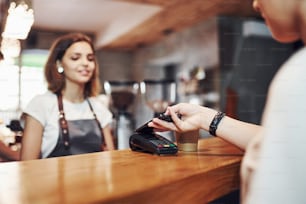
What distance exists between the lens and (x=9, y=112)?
39.6 inches

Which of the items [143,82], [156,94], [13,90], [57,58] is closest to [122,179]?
[13,90]

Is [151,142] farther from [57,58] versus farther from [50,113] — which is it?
[57,58]

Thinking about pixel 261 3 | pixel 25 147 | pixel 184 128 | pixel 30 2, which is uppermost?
pixel 30 2

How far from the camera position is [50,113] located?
3.81ft

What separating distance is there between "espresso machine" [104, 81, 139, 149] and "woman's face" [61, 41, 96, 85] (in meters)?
0.31

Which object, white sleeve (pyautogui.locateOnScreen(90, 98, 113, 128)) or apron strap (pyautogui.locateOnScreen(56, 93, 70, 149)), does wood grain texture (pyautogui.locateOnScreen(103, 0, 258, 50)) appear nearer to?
white sleeve (pyautogui.locateOnScreen(90, 98, 113, 128))

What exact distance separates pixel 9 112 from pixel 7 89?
79 mm

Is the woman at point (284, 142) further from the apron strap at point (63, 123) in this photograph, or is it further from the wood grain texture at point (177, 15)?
the wood grain texture at point (177, 15)

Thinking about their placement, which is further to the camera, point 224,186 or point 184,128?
point 184,128

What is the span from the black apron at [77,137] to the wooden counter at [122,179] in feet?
1.65

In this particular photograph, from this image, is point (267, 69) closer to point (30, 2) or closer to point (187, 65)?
point (187, 65)

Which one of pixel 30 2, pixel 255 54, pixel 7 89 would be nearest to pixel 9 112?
pixel 7 89

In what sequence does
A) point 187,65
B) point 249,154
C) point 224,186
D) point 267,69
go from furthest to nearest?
point 187,65, point 267,69, point 224,186, point 249,154

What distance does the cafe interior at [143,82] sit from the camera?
0.42 m
